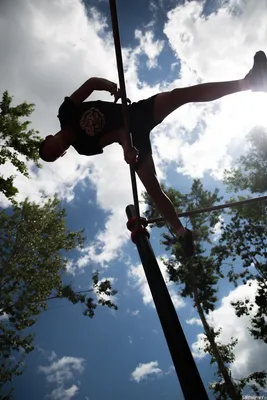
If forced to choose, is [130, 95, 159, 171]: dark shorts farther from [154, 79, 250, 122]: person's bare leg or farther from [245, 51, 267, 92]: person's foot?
[245, 51, 267, 92]: person's foot

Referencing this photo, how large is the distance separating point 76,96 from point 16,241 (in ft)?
47.1

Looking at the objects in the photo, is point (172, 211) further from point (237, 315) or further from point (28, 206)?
point (237, 315)

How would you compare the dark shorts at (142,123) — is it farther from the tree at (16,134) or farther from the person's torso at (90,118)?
the tree at (16,134)

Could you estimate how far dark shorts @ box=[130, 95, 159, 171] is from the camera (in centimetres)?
287

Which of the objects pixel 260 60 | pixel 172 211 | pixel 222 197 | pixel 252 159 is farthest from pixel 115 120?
pixel 252 159

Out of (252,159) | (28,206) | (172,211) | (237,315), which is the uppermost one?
(252,159)

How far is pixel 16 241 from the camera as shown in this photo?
51.1 ft

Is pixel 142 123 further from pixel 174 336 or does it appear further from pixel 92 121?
pixel 174 336

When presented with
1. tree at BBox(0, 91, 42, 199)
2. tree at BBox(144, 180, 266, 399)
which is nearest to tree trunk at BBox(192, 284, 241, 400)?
tree at BBox(144, 180, 266, 399)

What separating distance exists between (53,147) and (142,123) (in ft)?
3.22

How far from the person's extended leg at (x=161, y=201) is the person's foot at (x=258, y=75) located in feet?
4.12

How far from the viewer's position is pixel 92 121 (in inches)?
113

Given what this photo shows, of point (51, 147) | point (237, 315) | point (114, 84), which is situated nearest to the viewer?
point (114, 84)

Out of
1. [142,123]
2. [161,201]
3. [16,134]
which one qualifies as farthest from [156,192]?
[16,134]
